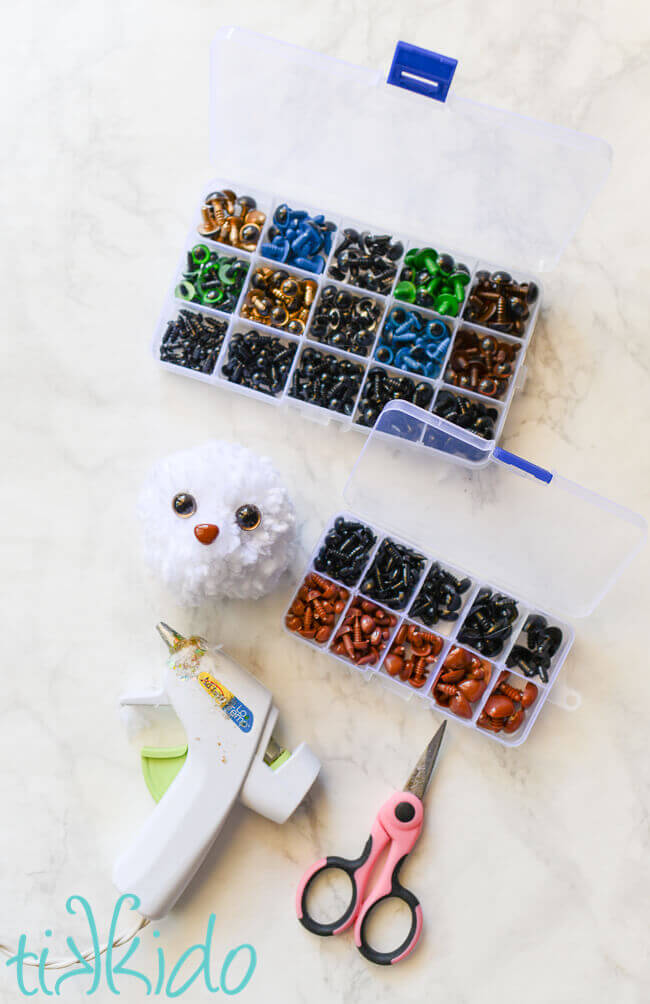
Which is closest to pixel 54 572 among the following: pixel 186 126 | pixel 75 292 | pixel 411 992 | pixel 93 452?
pixel 93 452

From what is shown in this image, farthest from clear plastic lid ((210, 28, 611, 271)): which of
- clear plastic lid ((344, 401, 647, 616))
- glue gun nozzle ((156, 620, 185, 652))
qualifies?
glue gun nozzle ((156, 620, 185, 652))

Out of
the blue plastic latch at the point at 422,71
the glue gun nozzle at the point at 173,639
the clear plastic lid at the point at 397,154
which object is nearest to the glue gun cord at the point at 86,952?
the glue gun nozzle at the point at 173,639

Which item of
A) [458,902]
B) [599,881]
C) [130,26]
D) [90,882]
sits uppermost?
[130,26]

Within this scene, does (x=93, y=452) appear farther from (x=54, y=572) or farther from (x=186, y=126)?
(x=186, y=126)

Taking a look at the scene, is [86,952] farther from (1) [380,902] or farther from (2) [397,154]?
(2) [397,154]

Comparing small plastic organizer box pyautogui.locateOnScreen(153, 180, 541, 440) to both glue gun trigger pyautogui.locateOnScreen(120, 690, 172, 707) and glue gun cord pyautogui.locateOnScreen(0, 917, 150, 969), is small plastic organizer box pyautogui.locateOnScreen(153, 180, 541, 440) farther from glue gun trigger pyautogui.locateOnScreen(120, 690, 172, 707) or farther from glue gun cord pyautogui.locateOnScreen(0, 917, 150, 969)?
glue gun cord pyautogui.locateOnScreen(0, 917, 150, 969)

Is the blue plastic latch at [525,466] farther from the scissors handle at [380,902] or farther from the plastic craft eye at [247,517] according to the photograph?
the scissors handle at [380,902]
